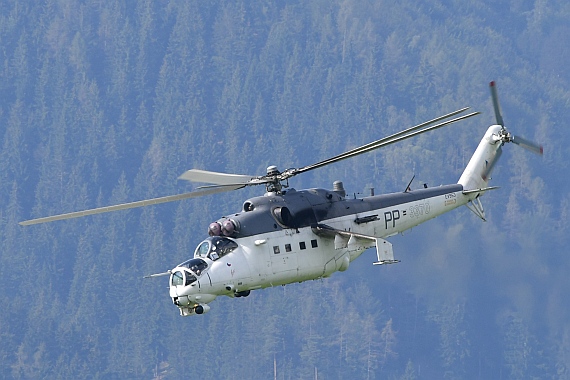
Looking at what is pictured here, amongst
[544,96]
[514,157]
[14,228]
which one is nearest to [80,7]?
[14,228]

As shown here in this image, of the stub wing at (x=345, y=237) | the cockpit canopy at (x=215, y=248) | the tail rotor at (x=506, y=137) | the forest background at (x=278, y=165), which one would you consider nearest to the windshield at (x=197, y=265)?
the cockpit canopy at (x=215, y=248)

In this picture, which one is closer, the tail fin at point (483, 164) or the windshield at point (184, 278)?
the windshield at point (184, 278)

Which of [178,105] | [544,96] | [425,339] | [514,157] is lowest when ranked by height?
[425,339]

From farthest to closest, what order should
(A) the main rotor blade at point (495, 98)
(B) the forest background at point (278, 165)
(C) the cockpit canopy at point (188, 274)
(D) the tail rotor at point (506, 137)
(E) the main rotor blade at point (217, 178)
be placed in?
(B) the forest background at point (278, 165) → (D) the tail rotor at point (506, 137) → (A) the main rotor blade at point (495, 98) → (E) the main rotor blade at point (217, 178) → (C) the cockpit canopy at point (188, 274)

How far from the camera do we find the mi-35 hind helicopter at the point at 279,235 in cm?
3306

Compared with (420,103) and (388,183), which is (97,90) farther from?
(388,183)

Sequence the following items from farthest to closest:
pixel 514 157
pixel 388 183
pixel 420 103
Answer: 1. pixel 420 103
2. pixel 388 183
3. pixel 514 157

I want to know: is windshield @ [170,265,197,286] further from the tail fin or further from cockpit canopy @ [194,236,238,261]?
the tail fin

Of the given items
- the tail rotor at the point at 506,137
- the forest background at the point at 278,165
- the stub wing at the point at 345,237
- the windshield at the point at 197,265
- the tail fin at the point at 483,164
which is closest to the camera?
the windshield at the point at 197,265

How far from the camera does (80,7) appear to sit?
189 m

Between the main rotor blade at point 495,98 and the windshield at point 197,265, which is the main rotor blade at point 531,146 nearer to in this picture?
the main rotor blade at point 495,98

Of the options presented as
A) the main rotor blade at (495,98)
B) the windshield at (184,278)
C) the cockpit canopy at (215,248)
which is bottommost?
the windshield at (184,278)

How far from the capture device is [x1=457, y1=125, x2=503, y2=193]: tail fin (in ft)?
130

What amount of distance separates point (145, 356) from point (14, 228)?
40.2 metres
